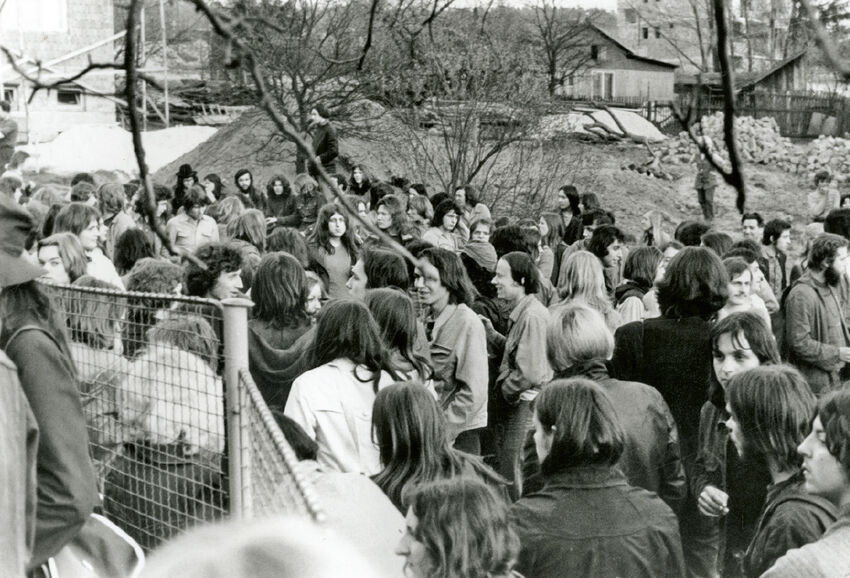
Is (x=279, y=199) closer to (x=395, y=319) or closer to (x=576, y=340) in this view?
(x=395, y=319)

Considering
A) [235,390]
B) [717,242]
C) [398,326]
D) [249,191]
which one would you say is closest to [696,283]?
[398,326]

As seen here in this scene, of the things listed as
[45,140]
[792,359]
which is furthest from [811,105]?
[792,359]

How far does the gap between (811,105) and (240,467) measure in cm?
3822

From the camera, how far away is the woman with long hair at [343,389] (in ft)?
15.2

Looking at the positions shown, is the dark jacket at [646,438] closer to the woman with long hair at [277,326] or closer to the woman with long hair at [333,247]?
the woman with long hair at [277,326]

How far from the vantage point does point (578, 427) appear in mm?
3773

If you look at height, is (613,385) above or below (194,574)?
below

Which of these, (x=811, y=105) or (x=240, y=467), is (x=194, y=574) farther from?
(x=811, y=105)

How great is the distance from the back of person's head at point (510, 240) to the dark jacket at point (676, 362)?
2.67 meters

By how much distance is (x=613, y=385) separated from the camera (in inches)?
190

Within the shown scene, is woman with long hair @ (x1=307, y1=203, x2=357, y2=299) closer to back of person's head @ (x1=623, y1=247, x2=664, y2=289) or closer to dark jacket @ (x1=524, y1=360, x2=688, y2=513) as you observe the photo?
back of person's head @ (x1=623, y1=247, x2=664, y2=289)

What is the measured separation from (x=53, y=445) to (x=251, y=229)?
5.76 meters

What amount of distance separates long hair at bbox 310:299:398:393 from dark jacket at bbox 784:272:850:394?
3.42 metres

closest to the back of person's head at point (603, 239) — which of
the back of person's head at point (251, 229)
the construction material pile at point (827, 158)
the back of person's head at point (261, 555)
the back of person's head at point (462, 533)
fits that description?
the back of person's head at point (251, 229)
